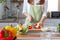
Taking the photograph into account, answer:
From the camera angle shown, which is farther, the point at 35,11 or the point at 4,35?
the point at 35,11

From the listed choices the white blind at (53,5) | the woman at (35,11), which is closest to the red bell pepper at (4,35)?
the woman at (35,11)

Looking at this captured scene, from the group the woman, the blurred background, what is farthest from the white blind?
the woman

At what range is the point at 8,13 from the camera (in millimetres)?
2779

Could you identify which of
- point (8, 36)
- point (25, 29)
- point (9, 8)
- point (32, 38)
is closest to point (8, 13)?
point (9, 8)

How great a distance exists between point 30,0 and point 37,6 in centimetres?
17

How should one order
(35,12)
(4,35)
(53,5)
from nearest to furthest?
(4,35), (35,12), (53,5)

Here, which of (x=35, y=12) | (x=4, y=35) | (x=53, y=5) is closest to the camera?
(x=4, y=35)

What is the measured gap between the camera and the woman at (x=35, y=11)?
148 cm

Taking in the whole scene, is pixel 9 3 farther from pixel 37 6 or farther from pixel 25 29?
pixel 25 29

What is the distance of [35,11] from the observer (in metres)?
1.66

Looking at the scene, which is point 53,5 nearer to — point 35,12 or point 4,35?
point 35,12

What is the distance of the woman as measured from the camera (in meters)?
1.48

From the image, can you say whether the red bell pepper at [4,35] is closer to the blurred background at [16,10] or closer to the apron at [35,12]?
the apron at [35,12]

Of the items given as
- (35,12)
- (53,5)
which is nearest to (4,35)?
(35,12)
